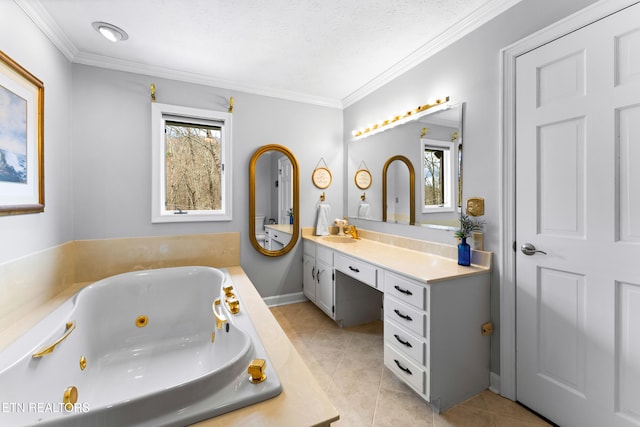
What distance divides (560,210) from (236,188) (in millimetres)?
2586

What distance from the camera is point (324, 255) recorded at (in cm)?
277

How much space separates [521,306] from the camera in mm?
1654

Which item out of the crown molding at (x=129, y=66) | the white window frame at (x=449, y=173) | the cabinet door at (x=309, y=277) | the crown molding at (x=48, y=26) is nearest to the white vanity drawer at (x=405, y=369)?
the white window frame at (x=449, y=173)

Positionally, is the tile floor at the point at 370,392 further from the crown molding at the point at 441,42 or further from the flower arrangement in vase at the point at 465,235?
the crown molding at the point at 441,42

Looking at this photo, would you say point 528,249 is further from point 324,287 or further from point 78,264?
point 78,264

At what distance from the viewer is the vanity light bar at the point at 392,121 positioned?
217 cm

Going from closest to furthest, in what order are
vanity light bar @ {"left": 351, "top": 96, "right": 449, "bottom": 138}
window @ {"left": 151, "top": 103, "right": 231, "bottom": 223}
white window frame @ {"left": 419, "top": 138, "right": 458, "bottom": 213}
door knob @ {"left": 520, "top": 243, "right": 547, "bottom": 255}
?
1. door knob @ {"left": 520, "top": 243, "right": 547, "bottom": 255}
2. white window frame @ {"left": 419, "top": 138, "right": 458, "bottom": 213}
3. vanity light bar @ {"left": 351, "top": 96, "right": 449, "bottom": 138}
4. window @ {"left": 151, "top": 103, "right": 231, "bottom": 223}

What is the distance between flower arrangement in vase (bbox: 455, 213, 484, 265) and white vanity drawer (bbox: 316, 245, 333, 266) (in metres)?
1.14

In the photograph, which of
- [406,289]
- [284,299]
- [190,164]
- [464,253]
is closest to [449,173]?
[464,253]

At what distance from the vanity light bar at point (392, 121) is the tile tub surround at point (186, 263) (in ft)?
5.70

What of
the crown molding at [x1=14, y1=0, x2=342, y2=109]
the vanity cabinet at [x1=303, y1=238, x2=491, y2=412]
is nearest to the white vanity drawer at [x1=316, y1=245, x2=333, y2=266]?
the vanity cabinet at [x1=303, y1=238, x2=491, y2=412]

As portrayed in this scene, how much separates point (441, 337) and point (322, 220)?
1.89 metres

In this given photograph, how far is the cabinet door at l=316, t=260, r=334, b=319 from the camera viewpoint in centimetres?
267

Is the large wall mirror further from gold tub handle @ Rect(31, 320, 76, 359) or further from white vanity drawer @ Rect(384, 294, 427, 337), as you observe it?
gold tub handle @ Rect(31, 320, 76, 359)
